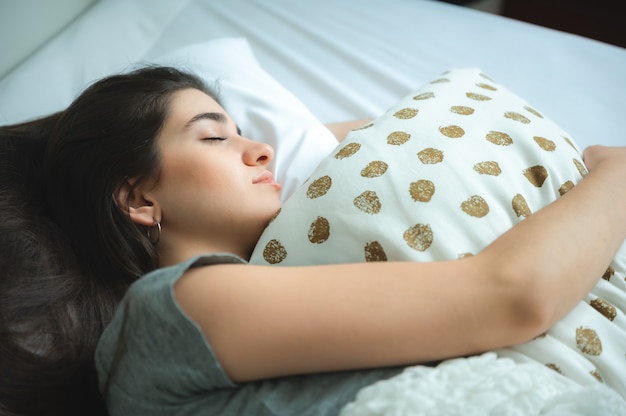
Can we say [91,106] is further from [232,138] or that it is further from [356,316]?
[356,316]

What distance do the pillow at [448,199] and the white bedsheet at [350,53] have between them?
0.46m

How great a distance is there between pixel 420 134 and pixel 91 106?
610mm

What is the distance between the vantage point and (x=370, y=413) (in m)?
0.63

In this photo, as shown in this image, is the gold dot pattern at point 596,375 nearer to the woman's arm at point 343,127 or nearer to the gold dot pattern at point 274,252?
the gold dot pattern at point 274,252

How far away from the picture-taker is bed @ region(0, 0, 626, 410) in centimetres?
136

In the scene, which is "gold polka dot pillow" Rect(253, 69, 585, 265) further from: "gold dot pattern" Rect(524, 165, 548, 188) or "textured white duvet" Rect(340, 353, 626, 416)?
"textured white duvet" Rect(340, 353, 626, 416)

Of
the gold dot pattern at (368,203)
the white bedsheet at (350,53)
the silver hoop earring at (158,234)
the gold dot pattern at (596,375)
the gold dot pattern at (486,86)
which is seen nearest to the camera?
the gold dot pattern at (596,375)

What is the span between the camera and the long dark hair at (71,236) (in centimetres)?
82

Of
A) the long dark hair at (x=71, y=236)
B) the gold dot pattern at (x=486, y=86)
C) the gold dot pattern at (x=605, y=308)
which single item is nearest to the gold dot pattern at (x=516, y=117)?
the gold dot pattern at (x=486, y=86)

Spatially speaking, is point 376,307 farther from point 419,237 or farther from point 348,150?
point 348,150

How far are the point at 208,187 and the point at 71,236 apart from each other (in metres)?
0.27

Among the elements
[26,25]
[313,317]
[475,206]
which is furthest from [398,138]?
[26,25]

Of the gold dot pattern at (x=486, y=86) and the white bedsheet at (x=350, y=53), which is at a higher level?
the gold dot pattern at (x=486, y=86)

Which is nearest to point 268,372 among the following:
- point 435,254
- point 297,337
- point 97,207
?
point 297,337
